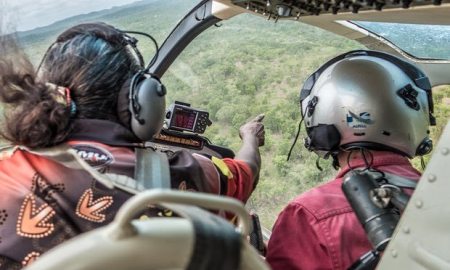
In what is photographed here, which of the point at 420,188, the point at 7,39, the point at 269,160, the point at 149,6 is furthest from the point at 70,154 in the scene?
the point at 149,6

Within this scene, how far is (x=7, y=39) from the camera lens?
4.13ft

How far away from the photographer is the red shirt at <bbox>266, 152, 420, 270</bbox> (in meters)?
1.39

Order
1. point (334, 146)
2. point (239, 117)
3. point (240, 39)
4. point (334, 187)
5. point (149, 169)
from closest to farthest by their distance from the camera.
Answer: point (149, 169), point (334, 187), point (334, 146), point (239, 117), point (240, 39)

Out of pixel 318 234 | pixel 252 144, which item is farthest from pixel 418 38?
pixel 318 234

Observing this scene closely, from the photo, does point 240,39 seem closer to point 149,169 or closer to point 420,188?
point 149,169

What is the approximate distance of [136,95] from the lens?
1.29 metres

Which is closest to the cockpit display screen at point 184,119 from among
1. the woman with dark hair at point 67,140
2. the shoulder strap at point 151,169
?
the woman with dark hair at point 67,140

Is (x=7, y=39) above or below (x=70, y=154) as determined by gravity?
above

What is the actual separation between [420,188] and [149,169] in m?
0.54

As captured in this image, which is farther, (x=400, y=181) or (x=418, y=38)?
(x=418, y=38)

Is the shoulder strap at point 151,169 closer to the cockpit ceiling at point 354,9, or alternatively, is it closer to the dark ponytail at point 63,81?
the dark ponytail at point 63,81

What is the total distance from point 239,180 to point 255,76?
2666mm

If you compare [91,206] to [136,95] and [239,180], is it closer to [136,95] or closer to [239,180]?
[136,95]

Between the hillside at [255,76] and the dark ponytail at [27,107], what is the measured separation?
184 centimetres
